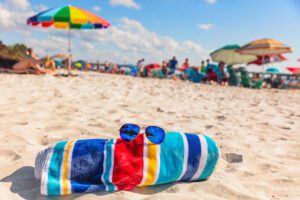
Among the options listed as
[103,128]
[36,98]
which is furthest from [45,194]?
[36,98]

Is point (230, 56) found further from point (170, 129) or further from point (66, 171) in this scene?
point (66, 171)

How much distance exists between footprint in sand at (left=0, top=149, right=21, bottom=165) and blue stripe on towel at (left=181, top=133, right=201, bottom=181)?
3.41 feet

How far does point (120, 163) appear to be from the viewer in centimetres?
133

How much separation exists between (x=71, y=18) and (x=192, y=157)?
759 centimetres

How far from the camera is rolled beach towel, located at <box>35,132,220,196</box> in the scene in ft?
4.24

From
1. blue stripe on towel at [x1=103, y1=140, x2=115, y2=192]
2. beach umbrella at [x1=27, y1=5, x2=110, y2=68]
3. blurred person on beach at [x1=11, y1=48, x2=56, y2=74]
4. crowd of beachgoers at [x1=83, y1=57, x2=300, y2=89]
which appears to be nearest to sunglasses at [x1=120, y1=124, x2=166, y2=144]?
blue stripe on towel at [x1=103, y1=140, x2=115, y2=192]

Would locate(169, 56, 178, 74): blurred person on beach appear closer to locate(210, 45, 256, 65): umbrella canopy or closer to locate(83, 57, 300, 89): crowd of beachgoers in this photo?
locate(83, 57, 300, 89): crowd of beachgoers

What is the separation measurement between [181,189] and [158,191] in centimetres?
11

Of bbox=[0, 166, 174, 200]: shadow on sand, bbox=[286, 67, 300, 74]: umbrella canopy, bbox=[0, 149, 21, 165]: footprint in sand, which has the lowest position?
bbox=[0, 166, 174, 200]: shadow on sand

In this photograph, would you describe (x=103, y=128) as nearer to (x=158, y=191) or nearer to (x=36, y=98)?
(x=158, y=191)

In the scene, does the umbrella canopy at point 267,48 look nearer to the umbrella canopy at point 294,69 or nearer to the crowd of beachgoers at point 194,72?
the crowd of beachgoers at point 194,72

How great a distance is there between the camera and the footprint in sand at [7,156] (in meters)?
1.67

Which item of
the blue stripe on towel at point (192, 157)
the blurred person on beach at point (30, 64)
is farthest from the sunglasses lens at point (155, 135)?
the blurred person on beach at point (30, 64)

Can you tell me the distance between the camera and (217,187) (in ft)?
4.62
